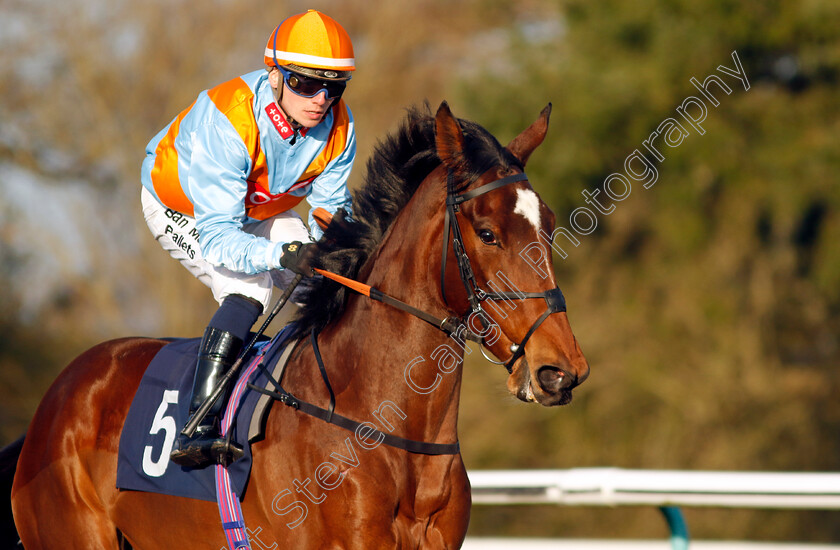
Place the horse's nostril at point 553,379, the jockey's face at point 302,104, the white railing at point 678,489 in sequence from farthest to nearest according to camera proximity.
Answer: the white railing at point 678,489, the jockey's face at point 302,104, the horse's nostril at point 553,379

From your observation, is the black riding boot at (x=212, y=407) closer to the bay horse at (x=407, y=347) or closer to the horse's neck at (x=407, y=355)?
the bay horse at (x=407, y=347)

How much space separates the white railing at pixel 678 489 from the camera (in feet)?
13.4

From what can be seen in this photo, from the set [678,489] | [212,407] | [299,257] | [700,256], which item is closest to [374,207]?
[299,257]

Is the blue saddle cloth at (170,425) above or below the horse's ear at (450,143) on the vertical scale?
below

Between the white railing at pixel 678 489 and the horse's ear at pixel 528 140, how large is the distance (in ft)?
6.90

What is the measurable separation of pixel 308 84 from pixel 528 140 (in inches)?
30.5

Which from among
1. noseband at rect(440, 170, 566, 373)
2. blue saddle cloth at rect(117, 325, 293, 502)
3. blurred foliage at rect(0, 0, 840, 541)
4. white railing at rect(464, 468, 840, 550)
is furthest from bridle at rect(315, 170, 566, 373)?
blurred foliage at rect(0, 0, 840, 541)

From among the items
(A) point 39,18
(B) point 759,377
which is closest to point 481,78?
(B) point 759,377

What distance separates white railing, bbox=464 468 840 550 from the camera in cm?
409

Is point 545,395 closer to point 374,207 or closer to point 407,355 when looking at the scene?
point 407,355

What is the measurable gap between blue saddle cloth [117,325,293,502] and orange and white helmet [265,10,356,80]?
0.89m

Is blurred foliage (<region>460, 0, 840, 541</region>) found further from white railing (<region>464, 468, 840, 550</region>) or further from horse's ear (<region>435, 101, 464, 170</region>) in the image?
horse's ear (<region>435, 101, 464, 170</region>)

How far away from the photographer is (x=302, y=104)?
9.99 feet

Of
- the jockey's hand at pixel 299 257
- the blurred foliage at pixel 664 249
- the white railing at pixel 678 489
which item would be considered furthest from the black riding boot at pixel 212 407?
the blurred foliage at pixel 664 249
